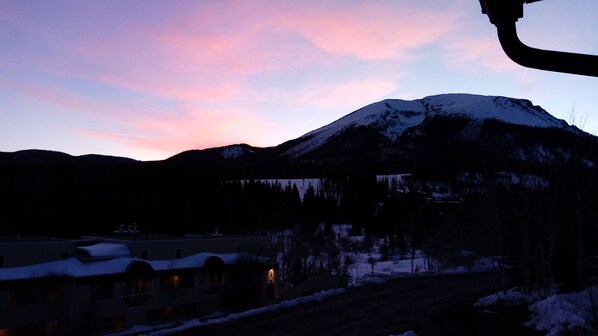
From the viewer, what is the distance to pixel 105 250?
30.3m

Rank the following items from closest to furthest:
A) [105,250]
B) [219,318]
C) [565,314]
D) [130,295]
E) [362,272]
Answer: [565,314] < [219,318] < [130,295] < [105,250] < [362,272]

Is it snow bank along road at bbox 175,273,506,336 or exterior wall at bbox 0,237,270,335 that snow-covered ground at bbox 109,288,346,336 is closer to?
snow bank along road at bbox 175,273,506,336

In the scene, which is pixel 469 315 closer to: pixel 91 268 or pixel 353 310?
pixel 353 310

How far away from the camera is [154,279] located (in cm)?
3039

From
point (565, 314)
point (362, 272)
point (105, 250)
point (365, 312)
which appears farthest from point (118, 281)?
point (362, 272)

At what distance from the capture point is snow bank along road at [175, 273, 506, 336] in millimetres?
18469

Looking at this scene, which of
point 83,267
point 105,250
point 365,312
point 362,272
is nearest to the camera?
point 365,312

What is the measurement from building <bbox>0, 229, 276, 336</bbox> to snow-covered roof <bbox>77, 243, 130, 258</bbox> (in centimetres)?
6

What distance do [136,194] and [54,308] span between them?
5475 centimetres

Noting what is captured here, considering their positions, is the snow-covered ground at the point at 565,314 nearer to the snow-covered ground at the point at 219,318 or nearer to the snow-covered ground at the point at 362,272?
the snow-covered ground at the point at 362,272

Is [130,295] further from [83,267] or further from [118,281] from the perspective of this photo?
[83,267]

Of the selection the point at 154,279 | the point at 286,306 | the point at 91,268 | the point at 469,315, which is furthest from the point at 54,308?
the point at 469,315

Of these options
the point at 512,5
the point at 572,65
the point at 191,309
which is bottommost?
the point at 191,309

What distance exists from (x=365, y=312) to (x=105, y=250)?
702 inches
